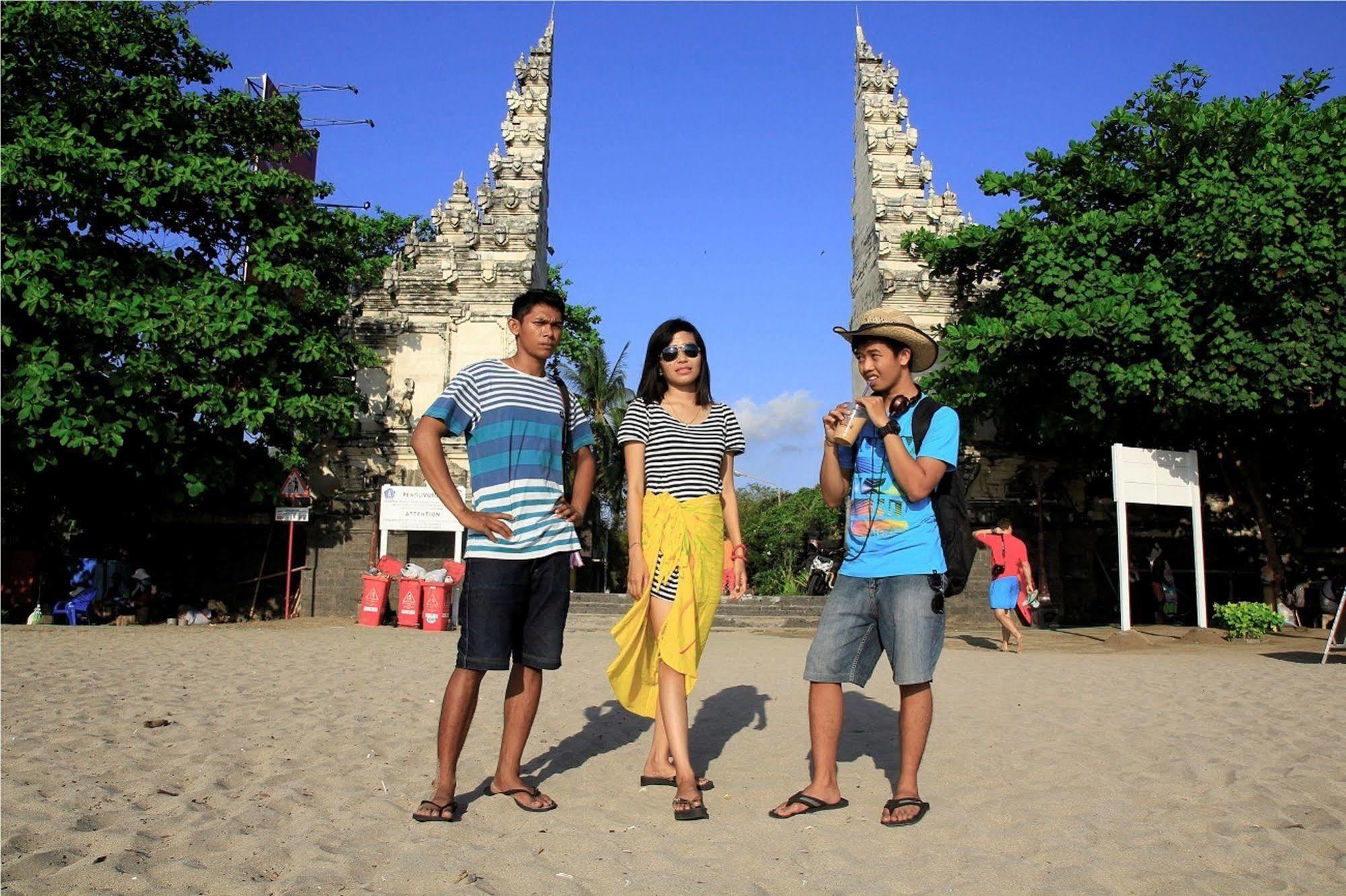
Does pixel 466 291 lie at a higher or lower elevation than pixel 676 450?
higher

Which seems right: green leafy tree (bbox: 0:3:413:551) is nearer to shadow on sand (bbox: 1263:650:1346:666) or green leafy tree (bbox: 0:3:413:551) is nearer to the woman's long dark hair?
the woman's long dark hair

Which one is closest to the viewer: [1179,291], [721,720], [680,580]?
[680,580]

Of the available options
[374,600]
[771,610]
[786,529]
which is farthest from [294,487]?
[786,529]

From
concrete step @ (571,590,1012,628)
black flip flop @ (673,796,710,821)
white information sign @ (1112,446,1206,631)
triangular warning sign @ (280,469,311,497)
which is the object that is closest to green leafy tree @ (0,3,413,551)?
triangular warning sign @ (280,469,311,497)

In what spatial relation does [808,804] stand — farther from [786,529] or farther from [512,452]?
[786,529]

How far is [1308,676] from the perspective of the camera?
8.60m

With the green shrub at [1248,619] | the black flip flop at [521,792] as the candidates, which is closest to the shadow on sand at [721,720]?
the black flip flop at [521,792]

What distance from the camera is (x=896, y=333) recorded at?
13.3ft

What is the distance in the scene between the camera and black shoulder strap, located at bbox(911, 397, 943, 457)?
12.9ft

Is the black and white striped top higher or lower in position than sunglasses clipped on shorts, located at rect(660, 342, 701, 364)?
lower

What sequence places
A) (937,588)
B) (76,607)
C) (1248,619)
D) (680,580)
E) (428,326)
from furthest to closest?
1. (428,326)
2. (76,607)
3. (1248,619)
4. (680,580)
5. (937,588)

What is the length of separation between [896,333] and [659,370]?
1077 millimetres

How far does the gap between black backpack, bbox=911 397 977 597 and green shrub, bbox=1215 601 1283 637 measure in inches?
440

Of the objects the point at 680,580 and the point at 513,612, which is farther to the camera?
the point at 680,580
